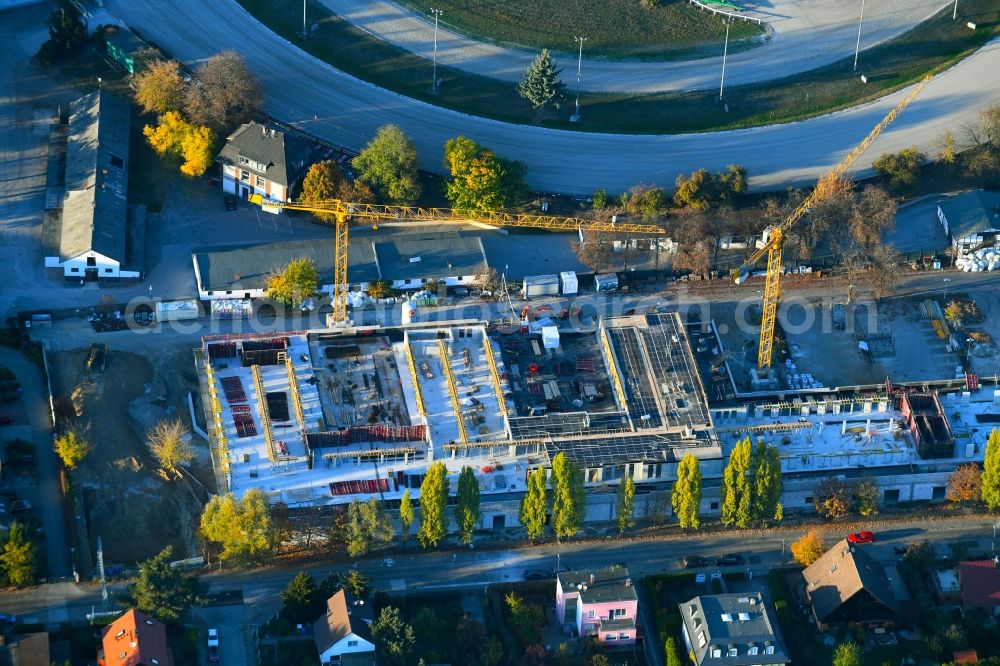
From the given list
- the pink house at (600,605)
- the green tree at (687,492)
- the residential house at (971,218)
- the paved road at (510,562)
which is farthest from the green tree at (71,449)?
the residential house at (971,218)

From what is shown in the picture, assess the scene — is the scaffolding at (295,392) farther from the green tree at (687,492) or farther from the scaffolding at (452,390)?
the green tree at (687,492)

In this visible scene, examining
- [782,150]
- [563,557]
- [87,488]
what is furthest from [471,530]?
[782,150]

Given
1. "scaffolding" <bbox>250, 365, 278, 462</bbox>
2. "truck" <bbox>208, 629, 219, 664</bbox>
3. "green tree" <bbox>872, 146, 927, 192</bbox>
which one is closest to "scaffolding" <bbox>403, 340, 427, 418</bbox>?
"scaffolding" <bbox>250, 365, 278, 462</bbox>

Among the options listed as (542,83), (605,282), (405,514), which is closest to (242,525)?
(405,514)

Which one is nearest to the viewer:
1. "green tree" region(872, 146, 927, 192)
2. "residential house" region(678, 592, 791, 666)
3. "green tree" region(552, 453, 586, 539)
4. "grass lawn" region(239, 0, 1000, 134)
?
"residential house" region(678, 592, 791, 666)

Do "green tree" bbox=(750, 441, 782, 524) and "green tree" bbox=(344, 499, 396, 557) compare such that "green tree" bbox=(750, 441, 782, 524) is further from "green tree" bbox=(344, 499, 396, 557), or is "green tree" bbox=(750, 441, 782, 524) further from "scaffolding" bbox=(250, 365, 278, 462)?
"scaffolding" bbox=(250, 365, 278, 462)

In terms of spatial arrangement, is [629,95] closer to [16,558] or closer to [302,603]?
[302,603]

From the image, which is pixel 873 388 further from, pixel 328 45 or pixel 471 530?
pixel 328 45
